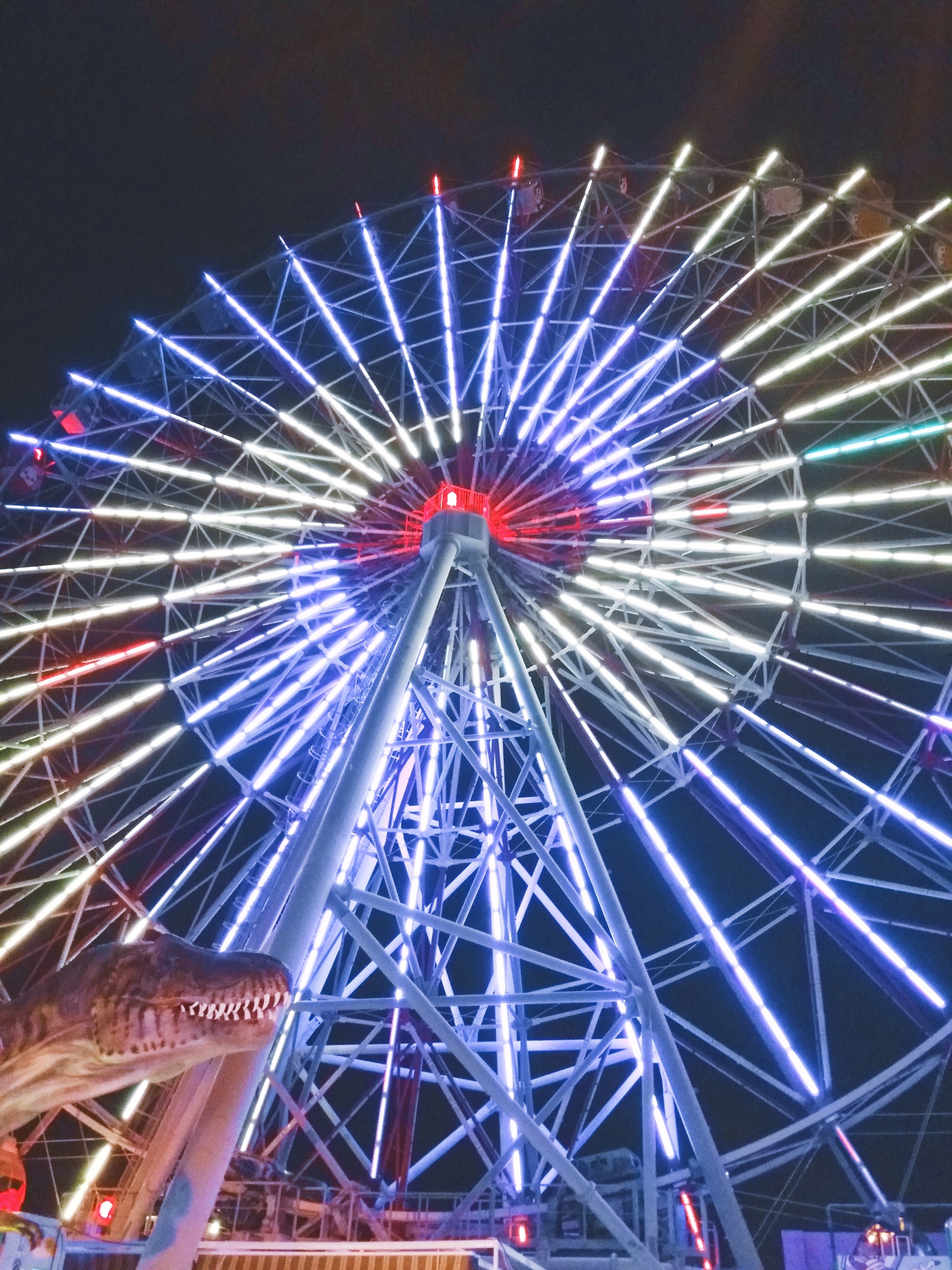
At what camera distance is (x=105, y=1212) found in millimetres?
14484

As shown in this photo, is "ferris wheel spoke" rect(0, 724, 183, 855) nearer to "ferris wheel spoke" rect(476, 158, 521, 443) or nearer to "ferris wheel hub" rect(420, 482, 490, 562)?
"ferris wheel hub" rect(420, 482, 490, 562)

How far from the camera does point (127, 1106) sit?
1573cm

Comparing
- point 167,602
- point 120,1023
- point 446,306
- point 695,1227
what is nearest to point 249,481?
point 167,602

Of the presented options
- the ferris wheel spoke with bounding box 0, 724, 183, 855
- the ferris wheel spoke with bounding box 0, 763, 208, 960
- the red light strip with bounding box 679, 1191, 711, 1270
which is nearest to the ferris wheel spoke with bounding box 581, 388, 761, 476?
the ferris wheel spoke with bounding box 0, 724, 183, 855

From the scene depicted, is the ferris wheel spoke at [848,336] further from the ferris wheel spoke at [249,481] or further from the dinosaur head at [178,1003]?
the dinosaur head at [178,1003]

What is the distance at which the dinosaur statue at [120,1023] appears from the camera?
5.70 meters

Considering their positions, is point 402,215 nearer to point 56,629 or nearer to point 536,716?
point 56,629

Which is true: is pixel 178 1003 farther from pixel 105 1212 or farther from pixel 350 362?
pixel 350 362

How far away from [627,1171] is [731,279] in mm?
13584

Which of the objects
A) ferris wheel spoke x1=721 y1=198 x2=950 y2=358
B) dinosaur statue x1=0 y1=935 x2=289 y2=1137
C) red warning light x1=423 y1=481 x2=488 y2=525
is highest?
ferris wheel spoke x1=721 y1=198 x2=950 y2=358

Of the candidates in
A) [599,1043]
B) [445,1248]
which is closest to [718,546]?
[599,1043]

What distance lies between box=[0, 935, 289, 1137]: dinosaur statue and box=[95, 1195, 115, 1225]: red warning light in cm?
981

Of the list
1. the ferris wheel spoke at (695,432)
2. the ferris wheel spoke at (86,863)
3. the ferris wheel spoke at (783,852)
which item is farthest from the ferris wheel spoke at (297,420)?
the ferris wheel spoke at (86,863)

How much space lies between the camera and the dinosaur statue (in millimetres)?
5699
